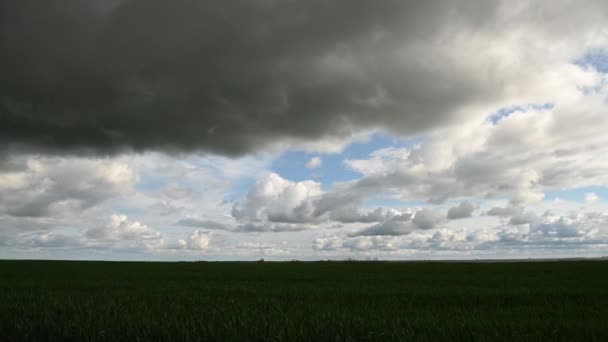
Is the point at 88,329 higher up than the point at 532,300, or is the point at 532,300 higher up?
the point at 88,329

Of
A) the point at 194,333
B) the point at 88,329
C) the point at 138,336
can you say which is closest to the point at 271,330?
the point at 194,333

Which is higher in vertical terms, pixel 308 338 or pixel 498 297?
pixel 308 338

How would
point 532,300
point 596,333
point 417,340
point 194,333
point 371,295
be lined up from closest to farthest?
1. point 417,340
2. point 194,333
3. point 596,333
4. point 532,300
5. point 371,295

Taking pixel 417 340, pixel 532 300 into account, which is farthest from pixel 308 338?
pixel 532 300

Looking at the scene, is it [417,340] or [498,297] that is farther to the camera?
[498,297]

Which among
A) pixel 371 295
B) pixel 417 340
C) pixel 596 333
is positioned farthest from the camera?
pixel 371 295

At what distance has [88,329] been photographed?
614cm

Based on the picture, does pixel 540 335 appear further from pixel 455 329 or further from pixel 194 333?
pixel 194 333

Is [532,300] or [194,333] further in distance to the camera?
[532,300]

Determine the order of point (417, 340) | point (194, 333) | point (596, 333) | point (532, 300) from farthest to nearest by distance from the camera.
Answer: point (532, 300), point (596, 333), point (194, 333), point (417, 340)

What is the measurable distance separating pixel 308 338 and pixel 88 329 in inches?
129

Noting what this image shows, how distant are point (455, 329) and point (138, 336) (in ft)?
15.1

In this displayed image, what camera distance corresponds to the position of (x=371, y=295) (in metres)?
14.1

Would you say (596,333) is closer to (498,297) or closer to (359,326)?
(359,326)
